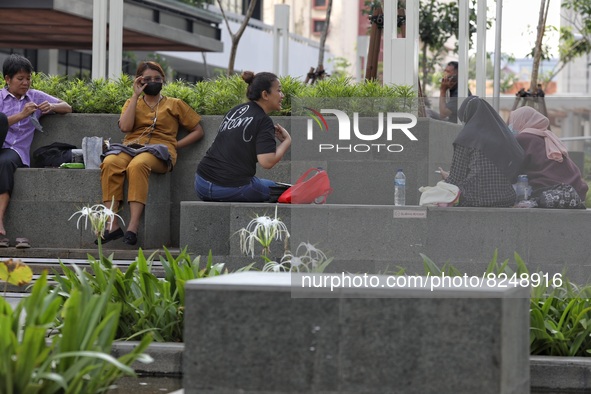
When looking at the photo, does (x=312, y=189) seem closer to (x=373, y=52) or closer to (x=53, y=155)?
(x=53, y=155)

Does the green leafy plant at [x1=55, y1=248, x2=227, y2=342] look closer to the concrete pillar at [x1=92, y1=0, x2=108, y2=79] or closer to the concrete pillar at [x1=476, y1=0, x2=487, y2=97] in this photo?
the concrete pillar at [x1=92, y1=0, x2=108, y2=79]

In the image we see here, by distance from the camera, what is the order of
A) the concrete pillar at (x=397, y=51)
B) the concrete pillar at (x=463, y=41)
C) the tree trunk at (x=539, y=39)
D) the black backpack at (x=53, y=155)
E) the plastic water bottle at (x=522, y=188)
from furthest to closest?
the tree trunk at (x=539, y=39) < the concrete pillar at (x=463, y=41) < the concrete pillar at (x=397, y=51) < the black backpack at (x=53, y=155) < the plastic water bottle at (x=522, y=188)

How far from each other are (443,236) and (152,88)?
12.3ft

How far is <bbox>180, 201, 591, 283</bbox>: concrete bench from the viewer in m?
9.23

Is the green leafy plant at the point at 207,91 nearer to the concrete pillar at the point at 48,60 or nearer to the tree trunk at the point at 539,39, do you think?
the tree trunk at the point at 539,39

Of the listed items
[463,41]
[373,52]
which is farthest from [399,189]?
[373,52]

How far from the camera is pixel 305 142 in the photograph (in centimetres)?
1032

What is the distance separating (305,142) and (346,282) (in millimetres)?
4961

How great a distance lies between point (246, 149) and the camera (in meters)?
10.9

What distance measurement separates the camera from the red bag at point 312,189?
31.8 ft

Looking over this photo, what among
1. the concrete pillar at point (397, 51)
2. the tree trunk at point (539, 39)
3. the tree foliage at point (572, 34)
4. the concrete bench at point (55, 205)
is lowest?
the concrete bench at point (55, 205)

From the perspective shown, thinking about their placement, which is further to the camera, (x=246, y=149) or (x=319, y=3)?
(x=319, y=3)

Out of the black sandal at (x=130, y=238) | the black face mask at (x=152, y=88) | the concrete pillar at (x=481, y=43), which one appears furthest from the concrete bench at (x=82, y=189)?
the concrete pillar at (x=481, y=43)

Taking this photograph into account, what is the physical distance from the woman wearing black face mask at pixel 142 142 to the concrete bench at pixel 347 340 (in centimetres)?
618
